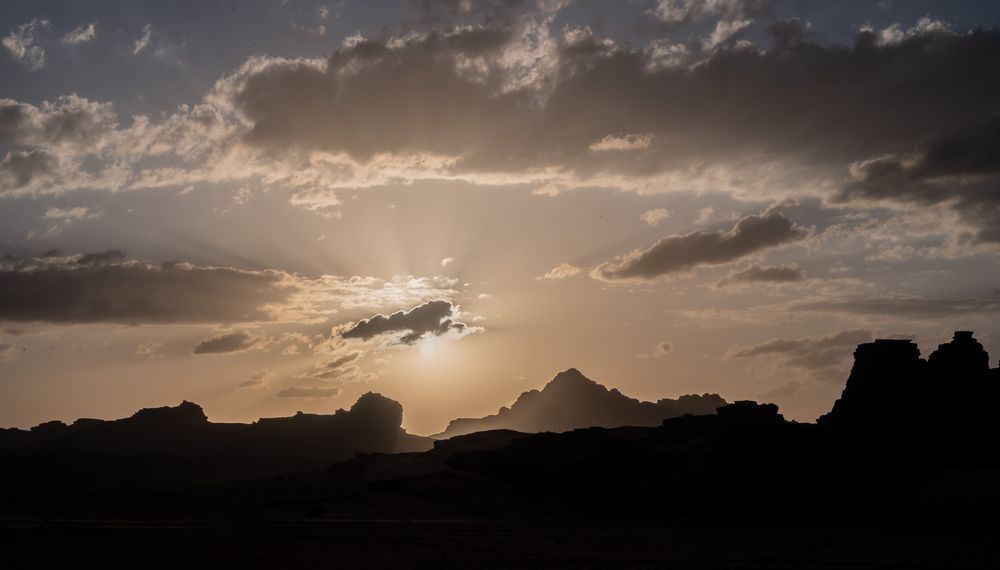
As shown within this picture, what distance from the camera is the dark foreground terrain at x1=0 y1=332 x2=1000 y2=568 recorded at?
3509cm

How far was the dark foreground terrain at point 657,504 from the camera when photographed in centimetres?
3509

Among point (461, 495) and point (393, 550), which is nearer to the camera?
point (393, 550)

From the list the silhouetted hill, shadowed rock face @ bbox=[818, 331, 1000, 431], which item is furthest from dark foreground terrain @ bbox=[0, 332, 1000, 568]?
the silhouetted hill

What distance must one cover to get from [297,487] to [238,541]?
2007 inches

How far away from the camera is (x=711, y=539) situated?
141 feet

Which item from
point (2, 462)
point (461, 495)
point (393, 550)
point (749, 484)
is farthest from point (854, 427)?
point (2, 462)

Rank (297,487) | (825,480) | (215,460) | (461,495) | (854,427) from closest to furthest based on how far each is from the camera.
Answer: (825,480), (461,495), (854,427), (297,487), (215,460)

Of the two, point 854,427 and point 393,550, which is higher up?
point 854,427

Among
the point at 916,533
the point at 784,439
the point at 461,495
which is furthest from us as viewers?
the point at 461,495

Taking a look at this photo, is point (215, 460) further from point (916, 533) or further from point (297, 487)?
point (916, 533)

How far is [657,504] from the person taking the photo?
6116 cm

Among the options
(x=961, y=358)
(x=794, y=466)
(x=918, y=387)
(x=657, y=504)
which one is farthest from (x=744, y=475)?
(x=961, y=358)

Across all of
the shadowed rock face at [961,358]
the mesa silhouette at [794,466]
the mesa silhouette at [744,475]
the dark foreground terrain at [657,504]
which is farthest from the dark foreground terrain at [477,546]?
the shadowed rock face at [961,358]

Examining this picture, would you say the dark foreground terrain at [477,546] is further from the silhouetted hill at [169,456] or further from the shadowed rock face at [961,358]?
the silhouetted hill at [169,456]
